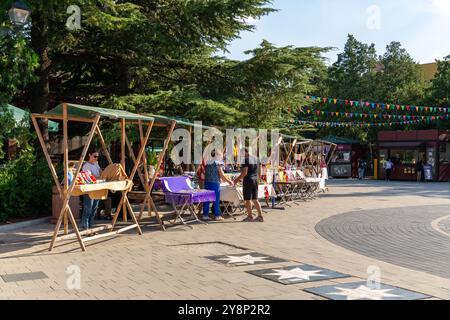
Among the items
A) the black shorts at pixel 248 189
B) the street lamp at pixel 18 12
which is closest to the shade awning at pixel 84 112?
the street lamp at pixel 18 12

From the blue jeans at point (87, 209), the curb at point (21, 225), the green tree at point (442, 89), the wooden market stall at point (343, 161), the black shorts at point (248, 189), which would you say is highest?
the green tree at point (442, 89)

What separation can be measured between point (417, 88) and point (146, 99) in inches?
1326

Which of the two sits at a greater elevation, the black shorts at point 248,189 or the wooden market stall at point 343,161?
the wooden market stall at point 343,161

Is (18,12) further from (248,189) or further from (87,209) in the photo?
(248,189)

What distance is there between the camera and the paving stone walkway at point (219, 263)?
6051 mm

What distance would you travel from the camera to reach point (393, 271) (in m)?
7.10

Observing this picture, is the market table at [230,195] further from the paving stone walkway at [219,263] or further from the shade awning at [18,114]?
the shade awning at [18,114]

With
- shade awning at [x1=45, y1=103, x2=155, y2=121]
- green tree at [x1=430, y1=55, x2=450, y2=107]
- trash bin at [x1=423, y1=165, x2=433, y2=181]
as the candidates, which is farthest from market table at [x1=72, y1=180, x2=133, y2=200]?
green tree at [x1=430, y1=55, x2=450, y2=107]

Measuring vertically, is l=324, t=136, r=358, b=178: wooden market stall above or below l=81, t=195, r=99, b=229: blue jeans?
above

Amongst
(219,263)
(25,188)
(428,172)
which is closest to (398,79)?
(428,172)

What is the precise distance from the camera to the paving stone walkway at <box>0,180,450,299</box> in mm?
6051

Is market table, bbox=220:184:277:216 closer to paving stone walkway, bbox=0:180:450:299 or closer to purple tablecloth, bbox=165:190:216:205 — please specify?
paving stone walkway, bbox=0:180:450:299
